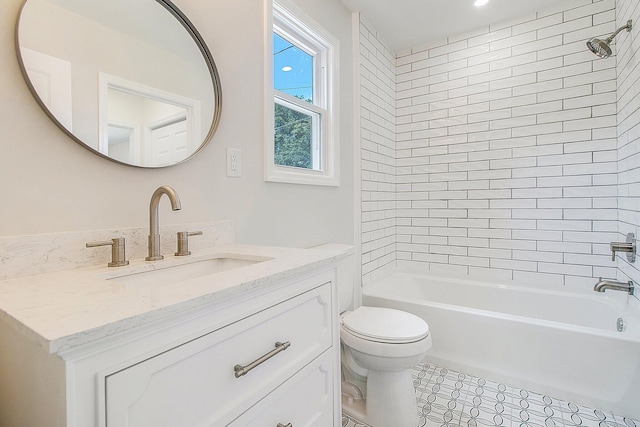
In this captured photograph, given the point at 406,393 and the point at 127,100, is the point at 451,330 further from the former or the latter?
the point at 127,100

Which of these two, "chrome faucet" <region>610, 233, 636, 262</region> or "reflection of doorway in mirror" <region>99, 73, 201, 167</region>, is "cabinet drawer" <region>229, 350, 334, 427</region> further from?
"chrome faucet" <region>610, 233, 636, 262</region>

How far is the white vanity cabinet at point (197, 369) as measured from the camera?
0.46m


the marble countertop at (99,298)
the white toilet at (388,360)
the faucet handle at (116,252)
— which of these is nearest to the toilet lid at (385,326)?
the white toilet at (388,360)

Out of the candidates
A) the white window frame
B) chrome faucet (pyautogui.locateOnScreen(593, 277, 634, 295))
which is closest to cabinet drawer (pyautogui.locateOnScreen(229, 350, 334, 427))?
the white window frame

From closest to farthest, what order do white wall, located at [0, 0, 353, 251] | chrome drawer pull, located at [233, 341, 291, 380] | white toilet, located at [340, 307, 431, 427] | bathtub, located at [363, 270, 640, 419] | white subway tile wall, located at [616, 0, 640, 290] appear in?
chrome drawer pull, located at [233, 341, 291, 380] → white wall, located at [0, 0, 353, 251] → white toilet, located at [340, 307, 431, 427] → bathtub, located at [363, 270, 640, 419] → white subway tile wall, located at [616, 0, 640, 290]

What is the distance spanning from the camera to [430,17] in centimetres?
243

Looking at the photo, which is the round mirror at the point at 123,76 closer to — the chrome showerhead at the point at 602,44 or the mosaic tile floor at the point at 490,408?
the mosaic tile floor at the point at 490,408

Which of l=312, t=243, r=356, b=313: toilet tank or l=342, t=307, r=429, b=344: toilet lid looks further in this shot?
l=312, t=243, r=356, b=313: toilet tank

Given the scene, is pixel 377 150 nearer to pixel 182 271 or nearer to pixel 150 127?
pixel 150 127

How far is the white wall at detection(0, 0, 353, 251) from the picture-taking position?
0.80 m

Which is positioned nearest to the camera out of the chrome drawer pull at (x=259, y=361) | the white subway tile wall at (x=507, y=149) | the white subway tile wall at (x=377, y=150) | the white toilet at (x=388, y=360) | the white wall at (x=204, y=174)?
the chrome drawer pull at (x=259, y=361)

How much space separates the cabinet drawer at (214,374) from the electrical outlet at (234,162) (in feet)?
2.36

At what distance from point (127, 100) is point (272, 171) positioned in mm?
700

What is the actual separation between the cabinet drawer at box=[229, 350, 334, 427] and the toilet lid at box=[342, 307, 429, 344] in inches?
20.7
